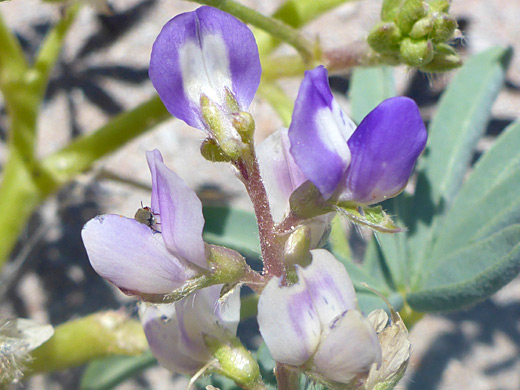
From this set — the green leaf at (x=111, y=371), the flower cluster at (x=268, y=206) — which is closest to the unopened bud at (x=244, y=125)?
the flower cluster at (x=268, y=206)

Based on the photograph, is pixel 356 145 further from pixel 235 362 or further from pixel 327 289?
pixel 235 362

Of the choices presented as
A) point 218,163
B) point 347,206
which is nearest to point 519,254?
point 347,206

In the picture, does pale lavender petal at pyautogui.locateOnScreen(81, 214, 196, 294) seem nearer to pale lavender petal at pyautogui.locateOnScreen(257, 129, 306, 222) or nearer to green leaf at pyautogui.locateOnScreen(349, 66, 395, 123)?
pale lavender petal at pyautogui.locateOnScreen(257, 129, 306, 222)

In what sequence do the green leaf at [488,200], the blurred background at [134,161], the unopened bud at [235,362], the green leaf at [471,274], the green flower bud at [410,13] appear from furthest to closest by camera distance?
the blurred background at [134,161] → the green leaf at [488,200] → the green flower bud at [410,13] → the green leaf at [471,274] → the unopened bud at [235,362]

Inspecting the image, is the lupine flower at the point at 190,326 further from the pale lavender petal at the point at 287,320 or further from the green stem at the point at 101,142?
the green stem at the point at 101,142

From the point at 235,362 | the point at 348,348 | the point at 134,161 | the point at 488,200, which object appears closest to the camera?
the point at 348,348

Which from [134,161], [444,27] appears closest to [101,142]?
[134,161]
